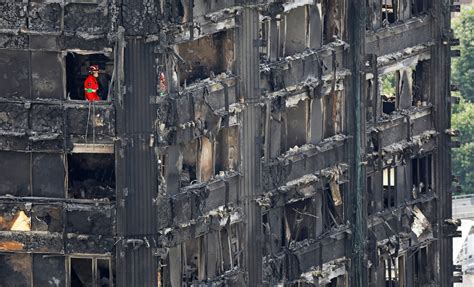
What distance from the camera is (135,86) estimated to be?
91062 mm

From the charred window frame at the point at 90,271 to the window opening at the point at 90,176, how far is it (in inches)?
72.7

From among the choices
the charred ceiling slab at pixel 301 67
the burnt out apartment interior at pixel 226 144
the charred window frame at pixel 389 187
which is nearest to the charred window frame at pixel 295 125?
the burnt out apartment interior at pixel 226 144

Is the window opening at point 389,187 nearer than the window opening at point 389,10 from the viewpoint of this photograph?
No

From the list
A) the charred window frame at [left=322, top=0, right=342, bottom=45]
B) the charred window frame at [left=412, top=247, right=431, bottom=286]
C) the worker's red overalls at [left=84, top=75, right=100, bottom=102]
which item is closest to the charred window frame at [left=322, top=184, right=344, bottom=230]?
the charred window frame at [left=322, top=0, right=342, bottom=45]

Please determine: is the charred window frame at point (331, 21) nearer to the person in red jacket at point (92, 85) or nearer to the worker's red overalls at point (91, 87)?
the person in red jacket at point (92, 85)

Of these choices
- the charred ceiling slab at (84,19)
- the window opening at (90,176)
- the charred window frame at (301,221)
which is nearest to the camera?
the charred ceiling slab at (84,19)

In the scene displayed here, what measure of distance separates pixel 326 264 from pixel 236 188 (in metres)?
9.08

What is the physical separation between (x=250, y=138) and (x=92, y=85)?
8.84 m

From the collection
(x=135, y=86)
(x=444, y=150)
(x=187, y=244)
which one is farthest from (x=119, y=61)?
(x=444, y=150)

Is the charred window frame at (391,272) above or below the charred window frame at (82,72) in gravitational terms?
below

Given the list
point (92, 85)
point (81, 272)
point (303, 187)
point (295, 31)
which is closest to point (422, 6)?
point (295, 31)

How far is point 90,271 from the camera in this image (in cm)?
9319

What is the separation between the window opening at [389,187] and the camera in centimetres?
11200

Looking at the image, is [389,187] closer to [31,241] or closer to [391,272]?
[391,272]
